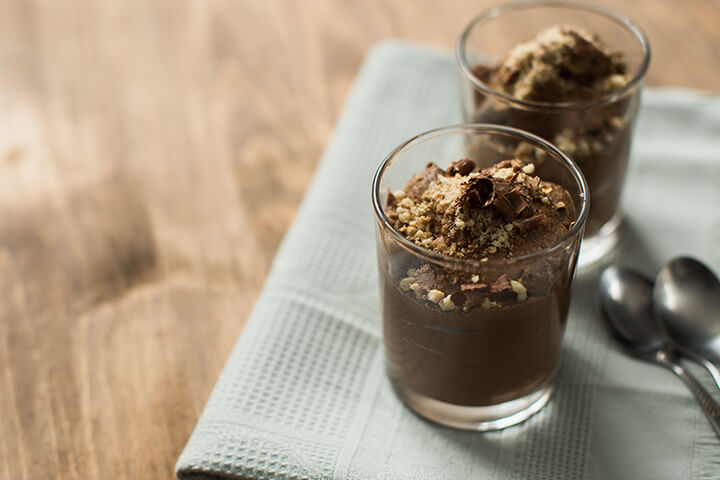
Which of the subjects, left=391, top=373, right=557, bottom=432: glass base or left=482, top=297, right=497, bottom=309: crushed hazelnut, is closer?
left=482, top=297, right=497, bottom=309: crushed hazelnut

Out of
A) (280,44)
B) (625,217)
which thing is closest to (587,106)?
(625,217)

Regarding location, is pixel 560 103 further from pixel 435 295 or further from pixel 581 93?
pixel 435 295

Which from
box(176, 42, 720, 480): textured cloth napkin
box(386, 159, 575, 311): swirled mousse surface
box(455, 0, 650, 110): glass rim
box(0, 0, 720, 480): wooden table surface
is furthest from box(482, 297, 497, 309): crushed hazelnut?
box(0, 0, 720, 480): wooden table surface

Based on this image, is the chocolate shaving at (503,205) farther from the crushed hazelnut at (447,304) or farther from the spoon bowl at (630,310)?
the spoon bowl at (630,310)

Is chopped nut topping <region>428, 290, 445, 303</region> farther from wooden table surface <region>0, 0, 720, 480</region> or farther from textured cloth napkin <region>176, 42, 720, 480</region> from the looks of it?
wooden table surface <region>0, 0, 720, 480</region>

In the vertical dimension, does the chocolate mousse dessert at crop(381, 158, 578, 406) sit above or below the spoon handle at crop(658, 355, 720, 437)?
above

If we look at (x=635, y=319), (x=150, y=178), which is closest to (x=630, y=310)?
(x=635, y=319)
